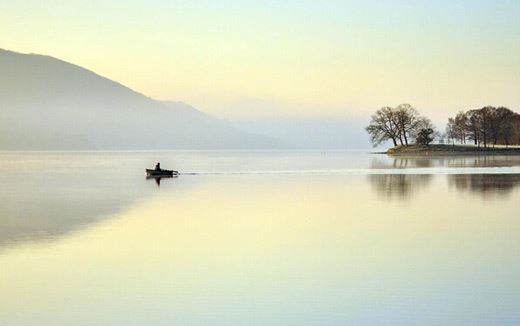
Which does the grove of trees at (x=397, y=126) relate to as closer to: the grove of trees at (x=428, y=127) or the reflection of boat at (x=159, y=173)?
the grove of trees at (x=428, y=127)

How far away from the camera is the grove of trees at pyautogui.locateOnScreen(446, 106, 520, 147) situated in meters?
168

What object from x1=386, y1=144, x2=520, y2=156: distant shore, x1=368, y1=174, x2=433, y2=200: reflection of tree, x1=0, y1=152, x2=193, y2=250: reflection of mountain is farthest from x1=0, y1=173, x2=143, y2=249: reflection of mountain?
x1=386, y1=144, x2=520, y2=156: distant shore

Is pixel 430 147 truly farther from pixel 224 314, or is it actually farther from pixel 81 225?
pixel 224 314

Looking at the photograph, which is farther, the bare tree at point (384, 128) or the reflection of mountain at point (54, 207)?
the bare tree at point (384, 128)

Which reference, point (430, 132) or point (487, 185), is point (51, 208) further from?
point (430, 132)

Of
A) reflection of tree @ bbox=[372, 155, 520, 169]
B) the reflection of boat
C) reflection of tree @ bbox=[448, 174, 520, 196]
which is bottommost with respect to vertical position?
reflection of tree @ bbox=[448, 174, 520, 196]

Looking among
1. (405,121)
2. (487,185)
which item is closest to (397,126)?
(405,121)

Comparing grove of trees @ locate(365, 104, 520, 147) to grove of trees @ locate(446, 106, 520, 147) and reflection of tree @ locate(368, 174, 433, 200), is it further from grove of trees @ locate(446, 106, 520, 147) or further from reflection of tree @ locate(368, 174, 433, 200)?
reflection of tree @ locate(368, 174, 433, 200)

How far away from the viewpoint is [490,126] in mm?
167000

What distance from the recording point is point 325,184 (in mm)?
63125

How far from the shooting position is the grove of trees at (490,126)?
550 ft

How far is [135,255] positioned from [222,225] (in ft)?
29.0

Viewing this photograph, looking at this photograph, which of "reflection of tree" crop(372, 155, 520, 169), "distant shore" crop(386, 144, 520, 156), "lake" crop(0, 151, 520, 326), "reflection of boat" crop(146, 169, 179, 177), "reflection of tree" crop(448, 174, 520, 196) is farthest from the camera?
"distant shore" crop(386, 144, 520, 156)

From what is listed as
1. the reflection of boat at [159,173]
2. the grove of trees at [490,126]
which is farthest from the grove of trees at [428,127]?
the reflection of boat at [159,173]
